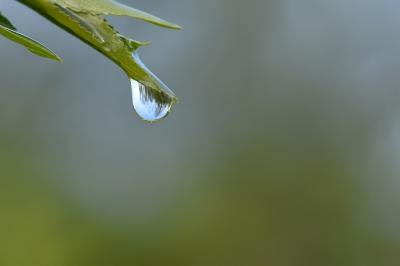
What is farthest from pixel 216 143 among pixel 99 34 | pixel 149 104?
pixel 99 34

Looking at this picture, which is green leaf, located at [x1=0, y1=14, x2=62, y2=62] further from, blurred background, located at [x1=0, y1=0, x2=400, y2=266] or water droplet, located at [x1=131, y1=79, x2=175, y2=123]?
blurred background, located at [x1=0, y1=0, x2=400, y2=266]

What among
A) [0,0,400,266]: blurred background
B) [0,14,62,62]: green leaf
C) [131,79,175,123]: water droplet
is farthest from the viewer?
[0,0,400,266]: blurred background

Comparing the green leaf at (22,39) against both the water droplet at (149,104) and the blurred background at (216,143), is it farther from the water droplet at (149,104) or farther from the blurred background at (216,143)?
the blurred background at (216,143)

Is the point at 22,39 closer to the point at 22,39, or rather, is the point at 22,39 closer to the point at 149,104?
the point at 22,39

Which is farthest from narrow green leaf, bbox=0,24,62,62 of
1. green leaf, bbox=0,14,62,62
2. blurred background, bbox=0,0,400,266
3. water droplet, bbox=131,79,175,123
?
blurred background, bbox=0,0,400,266

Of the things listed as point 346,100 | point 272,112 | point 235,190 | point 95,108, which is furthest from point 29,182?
point 346,100

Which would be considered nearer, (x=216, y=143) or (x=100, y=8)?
(x=100, y=8)
